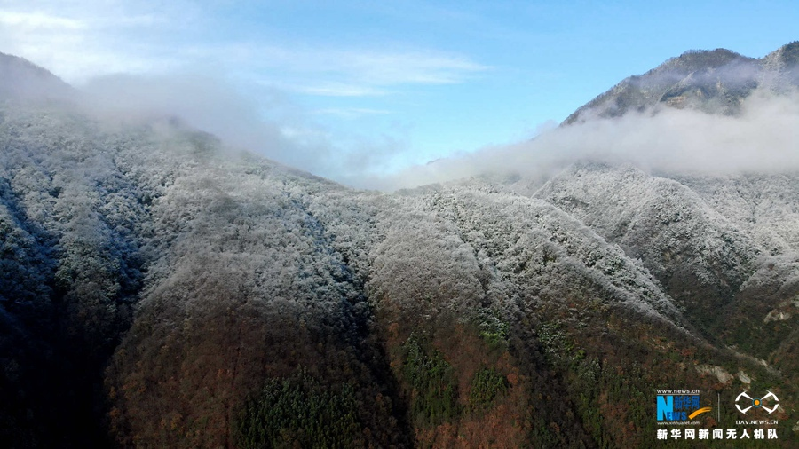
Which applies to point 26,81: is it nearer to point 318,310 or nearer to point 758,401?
point 318,310

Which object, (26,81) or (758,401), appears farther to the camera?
(26,81)

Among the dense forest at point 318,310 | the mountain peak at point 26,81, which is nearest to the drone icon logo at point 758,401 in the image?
the dense forest at point 318,310

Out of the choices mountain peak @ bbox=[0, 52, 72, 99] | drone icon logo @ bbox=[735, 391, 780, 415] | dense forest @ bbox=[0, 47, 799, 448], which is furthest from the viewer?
mountain peak @ bbox=[0, 52, 72, 99]

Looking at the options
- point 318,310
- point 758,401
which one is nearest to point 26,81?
point 318,310

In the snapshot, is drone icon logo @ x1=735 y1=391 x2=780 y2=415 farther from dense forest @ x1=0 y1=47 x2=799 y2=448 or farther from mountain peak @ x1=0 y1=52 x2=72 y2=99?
mountain peak @ x1=0 y1=52 x2=72 y2=99

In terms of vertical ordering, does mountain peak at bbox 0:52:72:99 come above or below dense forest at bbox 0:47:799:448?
above

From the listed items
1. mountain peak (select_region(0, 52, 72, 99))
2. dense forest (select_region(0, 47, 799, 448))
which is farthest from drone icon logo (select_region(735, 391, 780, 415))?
mountain peak (select_region(0, 52, 72, 99))

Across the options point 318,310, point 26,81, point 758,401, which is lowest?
point 758,401

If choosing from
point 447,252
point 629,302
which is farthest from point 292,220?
point 629,302

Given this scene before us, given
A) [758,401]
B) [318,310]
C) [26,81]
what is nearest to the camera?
[758,401]
